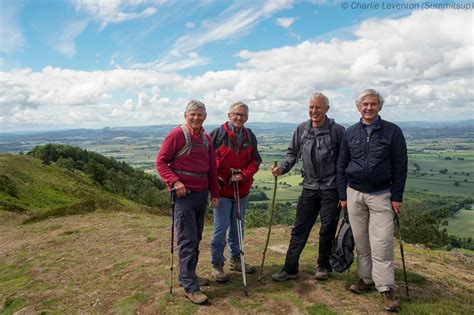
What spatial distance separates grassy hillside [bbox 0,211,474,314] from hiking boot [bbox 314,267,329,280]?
133 millimetres

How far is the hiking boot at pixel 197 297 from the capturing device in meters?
6.69

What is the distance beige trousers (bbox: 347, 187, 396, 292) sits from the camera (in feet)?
20.9

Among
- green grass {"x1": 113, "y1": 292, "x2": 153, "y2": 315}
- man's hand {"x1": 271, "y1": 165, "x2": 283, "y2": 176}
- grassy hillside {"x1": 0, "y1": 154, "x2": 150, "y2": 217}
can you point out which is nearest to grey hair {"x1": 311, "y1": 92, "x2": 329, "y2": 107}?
man's hand {"x1": 271, "y1": 165, "x2": 283, "y2": 176}

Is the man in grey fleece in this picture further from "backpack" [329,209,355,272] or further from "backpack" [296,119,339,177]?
"backpack" [329,209,355,272]

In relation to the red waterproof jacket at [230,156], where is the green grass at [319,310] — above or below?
below

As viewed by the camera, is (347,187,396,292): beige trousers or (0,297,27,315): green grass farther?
(0,297,27,315): green grass

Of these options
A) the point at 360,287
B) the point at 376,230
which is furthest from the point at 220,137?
the point at 360,287

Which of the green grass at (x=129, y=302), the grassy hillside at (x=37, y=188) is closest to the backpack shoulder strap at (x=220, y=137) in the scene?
the green grass at (x=129, y=302)

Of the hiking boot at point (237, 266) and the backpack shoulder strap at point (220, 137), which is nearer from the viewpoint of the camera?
the backpack shoulder strap at point (220, 137)

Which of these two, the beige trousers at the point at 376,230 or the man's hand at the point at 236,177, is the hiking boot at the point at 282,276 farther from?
the man's hand at the point at 236,177

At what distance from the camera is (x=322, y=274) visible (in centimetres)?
758

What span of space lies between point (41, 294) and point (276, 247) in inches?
254

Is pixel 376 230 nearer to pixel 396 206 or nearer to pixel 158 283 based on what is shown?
pixel 396 206

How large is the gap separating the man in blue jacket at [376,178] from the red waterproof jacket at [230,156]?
198 cm
